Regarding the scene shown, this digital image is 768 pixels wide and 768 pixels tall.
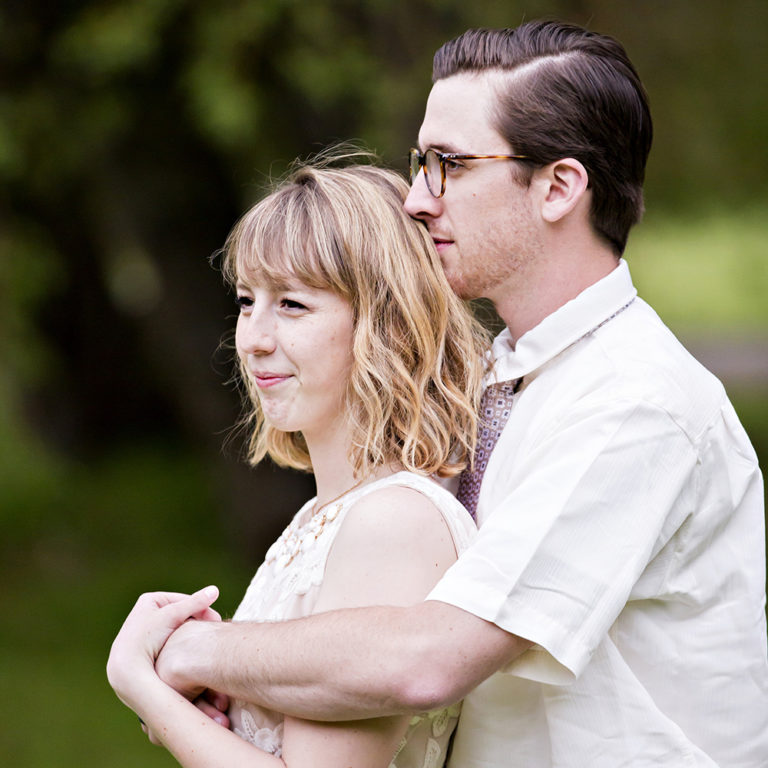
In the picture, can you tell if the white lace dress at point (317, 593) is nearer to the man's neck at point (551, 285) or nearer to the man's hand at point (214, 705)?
the man's hand at point (214, 705)

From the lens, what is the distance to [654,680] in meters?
2.28

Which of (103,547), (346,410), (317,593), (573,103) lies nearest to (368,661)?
(317,593)

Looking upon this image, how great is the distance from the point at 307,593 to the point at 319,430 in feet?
1.28

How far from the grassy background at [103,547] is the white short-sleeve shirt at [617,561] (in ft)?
16.0

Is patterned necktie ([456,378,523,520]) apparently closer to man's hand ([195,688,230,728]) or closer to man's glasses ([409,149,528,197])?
man's glasses ([409,149,528,197])

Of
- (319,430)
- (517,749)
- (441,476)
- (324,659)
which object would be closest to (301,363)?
(319,430)

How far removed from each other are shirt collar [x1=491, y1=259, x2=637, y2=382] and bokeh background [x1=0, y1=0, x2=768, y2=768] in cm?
153

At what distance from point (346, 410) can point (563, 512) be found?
2.16 feet

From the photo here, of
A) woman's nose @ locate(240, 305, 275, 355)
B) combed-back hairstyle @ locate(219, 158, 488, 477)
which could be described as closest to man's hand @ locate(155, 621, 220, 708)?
combed-back hairstyle @ locate(219, 158, 488, 477)

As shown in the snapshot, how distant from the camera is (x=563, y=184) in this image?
2.47 meters

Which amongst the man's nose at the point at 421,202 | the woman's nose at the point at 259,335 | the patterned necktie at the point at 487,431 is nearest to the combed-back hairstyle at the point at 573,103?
the man's nose at the point at 421,202

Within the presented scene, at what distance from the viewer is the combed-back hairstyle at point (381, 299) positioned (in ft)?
8.02

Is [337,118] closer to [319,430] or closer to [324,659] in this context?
[319,430]

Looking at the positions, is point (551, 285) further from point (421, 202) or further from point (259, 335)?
point (259, 335)
